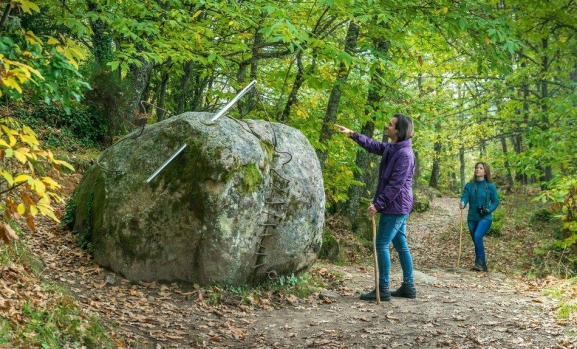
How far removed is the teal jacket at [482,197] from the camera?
32.6 feet

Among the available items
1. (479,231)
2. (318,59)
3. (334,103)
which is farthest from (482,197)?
(318,59)

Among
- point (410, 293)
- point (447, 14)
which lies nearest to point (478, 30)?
point (447, 14)

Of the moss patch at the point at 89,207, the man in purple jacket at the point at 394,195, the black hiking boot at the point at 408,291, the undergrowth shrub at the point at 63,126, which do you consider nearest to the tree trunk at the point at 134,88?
the undergrowth shrub at the point at 63,126

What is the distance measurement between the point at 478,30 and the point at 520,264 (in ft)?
21.7

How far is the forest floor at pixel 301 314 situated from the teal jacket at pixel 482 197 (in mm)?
2333

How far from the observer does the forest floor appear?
16.5 ft

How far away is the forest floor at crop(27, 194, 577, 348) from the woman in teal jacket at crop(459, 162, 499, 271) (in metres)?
2.20

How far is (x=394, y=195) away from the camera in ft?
20.3

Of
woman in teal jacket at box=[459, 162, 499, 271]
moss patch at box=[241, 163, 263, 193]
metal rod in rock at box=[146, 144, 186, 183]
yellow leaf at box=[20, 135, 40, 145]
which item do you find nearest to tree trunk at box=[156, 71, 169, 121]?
metal rod in rock at box=[146, 144, 186, 183]

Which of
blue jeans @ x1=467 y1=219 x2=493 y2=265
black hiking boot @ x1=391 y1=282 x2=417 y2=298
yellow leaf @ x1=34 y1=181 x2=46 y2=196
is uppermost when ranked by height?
yellow leaf @ x1=34 y1=181 x2=46 y2=196

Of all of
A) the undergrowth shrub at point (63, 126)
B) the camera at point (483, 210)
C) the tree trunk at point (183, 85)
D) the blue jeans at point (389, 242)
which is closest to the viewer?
the blue jeans at point (389, 242)

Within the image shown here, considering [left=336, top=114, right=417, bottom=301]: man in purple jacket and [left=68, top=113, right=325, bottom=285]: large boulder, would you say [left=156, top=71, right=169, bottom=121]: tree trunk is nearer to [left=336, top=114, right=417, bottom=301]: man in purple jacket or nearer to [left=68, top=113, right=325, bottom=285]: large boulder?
[left=68, top=113, right=325, bottom=285]: large boulder

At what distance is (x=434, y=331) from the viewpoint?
17.4 feet

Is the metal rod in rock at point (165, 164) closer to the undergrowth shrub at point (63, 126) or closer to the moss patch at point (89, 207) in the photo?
the moss patch at point (89, 207)
